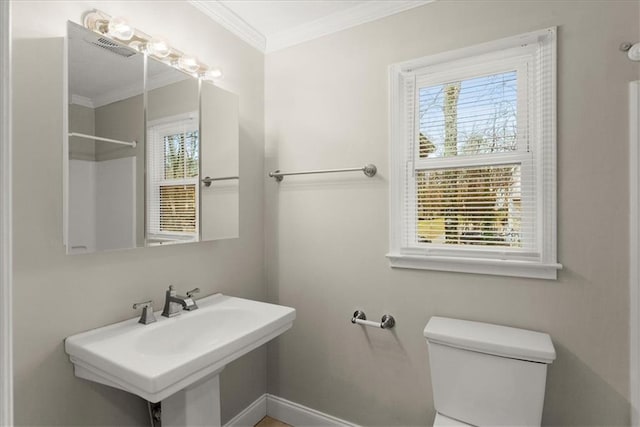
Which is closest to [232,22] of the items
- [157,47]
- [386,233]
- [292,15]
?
[292,15]

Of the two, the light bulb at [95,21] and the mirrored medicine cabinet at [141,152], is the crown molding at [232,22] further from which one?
the light bulb at [95,21]

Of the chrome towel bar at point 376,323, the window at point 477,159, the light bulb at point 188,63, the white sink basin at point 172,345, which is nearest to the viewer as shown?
the white sink basin at point 172,345

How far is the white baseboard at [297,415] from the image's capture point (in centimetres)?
199

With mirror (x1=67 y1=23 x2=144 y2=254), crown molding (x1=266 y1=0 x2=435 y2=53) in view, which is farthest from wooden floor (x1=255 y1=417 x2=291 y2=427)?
crown molding (x1=266 y1=0 x2=435 y2=53)

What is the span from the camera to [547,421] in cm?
150

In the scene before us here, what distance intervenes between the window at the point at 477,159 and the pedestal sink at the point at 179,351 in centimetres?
85

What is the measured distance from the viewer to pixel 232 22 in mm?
1960

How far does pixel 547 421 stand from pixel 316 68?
215 cm

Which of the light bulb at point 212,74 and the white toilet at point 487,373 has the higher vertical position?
the light bulb at point 212,74

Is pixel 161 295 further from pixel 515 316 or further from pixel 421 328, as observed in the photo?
pixel 515 316

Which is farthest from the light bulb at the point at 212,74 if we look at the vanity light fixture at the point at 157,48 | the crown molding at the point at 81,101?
the crown molding at the point at 81,101

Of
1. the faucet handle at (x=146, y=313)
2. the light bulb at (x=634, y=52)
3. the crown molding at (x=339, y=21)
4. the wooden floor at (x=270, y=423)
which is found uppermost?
the crown molding at (x=339, y=21)

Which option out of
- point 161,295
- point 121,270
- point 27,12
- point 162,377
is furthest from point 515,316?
point 27,12

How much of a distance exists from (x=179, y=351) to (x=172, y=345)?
4cm
